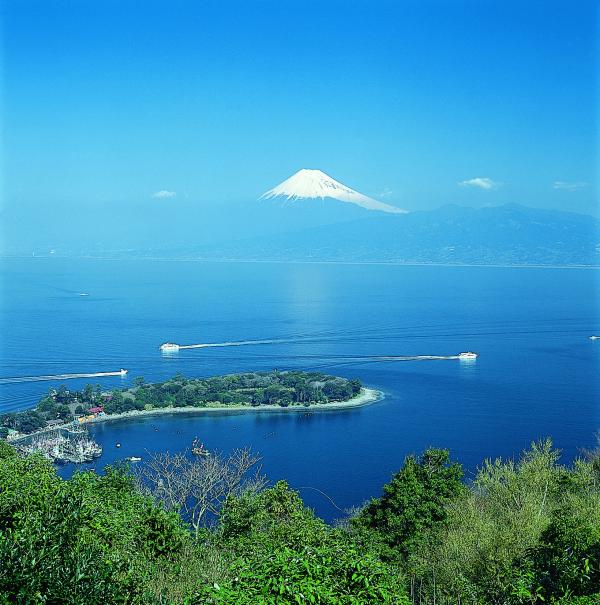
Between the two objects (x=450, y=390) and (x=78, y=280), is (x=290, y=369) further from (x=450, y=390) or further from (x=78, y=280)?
(x=78, y=280)

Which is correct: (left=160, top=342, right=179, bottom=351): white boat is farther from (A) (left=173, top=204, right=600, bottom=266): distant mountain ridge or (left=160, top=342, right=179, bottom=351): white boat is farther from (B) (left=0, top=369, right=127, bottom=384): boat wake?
(A) (left=173, top=204, right=600, bottom=266): distant mountain ridge

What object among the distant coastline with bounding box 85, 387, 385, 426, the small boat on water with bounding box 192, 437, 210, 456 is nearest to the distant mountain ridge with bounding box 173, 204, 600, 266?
the distant coastline with bounding box 85, 387, 385, 426

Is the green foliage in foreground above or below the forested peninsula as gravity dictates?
above

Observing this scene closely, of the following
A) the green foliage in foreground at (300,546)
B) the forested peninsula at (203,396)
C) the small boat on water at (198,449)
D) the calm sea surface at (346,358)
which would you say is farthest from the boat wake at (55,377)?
the green foliage in foreground at (300,546)

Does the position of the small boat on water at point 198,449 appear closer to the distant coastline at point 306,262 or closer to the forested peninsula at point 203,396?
the forested peninsula at point 203,396

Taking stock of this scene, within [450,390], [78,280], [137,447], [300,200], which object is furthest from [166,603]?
[300,200]

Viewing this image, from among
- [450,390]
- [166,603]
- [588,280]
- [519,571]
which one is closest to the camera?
[166,603]
